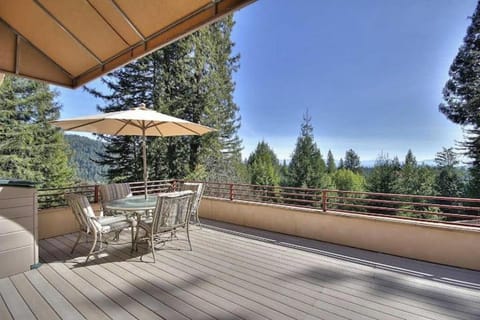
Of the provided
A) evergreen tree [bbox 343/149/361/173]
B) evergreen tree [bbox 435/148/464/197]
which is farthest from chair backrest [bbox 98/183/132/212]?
evergreen tree [bbox 343/149/361/173]

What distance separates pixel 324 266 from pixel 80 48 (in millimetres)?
4338

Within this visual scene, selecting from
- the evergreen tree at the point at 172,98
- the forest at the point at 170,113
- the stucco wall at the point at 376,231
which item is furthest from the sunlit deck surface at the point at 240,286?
the evergreen tree at the point at 172,98

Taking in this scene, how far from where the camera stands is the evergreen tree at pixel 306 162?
18672 mm

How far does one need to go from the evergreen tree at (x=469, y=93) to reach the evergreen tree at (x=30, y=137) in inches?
772

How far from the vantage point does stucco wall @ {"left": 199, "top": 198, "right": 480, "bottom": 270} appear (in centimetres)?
350

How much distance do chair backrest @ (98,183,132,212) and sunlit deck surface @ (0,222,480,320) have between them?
97cm

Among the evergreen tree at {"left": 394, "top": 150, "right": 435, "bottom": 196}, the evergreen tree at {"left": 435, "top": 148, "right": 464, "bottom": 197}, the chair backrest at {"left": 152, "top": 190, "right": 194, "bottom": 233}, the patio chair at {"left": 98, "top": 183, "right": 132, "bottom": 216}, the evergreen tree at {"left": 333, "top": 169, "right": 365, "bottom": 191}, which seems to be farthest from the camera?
the evergreen tree at {"left": 333, "top": 169, "right": 365, "bottom": 191}

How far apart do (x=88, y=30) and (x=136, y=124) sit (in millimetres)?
1705

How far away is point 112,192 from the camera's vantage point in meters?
4.85

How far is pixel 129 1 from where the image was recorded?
2836 mm

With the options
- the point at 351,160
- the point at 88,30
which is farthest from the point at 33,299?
the point at 351,160

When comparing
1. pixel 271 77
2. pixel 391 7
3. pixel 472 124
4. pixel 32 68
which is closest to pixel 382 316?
pixel 32 68

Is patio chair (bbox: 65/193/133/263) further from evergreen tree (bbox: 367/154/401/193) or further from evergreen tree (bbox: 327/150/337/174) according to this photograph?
evergreen tree (bbox: 327/150/337/174)

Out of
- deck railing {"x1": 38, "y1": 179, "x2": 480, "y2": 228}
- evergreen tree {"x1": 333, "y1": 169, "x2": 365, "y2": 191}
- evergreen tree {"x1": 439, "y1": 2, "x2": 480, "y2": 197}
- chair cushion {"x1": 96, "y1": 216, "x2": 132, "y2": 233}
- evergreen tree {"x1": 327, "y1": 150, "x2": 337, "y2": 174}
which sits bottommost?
evergreen tree {"x1": 333, "y1": 169, "x2": 365, "y2": 191}
